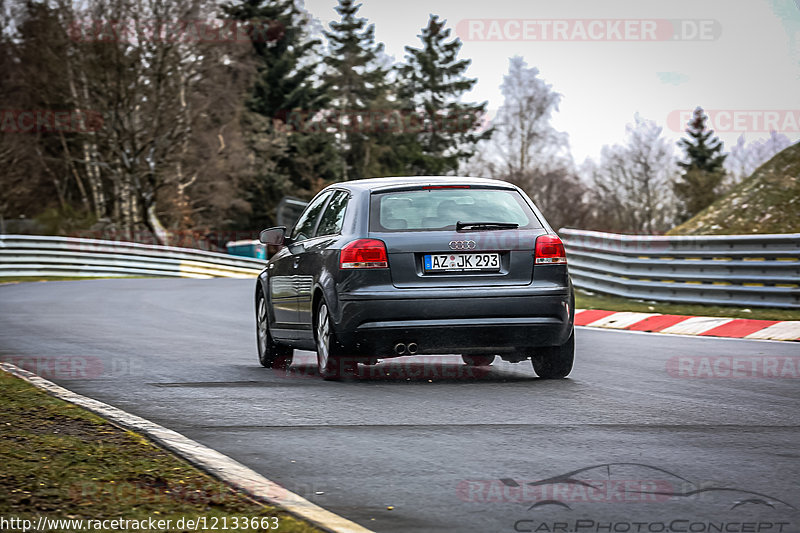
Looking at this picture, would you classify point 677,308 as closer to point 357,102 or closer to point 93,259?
point 93,259

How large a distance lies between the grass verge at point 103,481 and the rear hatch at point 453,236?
2968 millimetres

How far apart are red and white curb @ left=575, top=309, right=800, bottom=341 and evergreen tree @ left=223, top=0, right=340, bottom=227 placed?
4897 cm

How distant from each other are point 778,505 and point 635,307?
1322 centimetres

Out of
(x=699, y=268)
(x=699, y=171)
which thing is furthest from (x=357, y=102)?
(x=699, y=268)

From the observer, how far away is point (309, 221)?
11141mm

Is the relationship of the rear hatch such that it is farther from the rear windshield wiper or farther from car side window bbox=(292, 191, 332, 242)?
car side window bbox=(292, 191, 332, 242)

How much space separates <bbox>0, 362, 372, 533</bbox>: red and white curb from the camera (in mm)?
4836

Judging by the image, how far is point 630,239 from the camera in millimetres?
19578

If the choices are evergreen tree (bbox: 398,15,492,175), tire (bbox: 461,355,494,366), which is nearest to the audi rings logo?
tire (bbox: 461,355,494,366)

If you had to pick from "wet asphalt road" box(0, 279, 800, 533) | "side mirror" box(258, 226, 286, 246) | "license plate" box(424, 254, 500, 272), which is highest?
"side mirror" box(258, 226, 286, 246)

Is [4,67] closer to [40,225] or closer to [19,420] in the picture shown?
[40,225]

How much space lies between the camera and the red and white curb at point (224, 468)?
15.9ft

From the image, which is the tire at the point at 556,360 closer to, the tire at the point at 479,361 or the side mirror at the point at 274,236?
the tire at the point at 479,361

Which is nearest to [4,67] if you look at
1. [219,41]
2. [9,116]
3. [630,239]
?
[9,116]
